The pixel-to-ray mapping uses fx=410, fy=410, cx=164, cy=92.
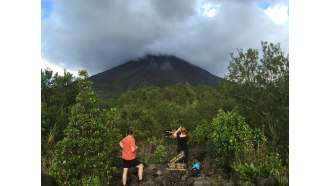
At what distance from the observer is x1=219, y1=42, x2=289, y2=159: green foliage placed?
44.3ft

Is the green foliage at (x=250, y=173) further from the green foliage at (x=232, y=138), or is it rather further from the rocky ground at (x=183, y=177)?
the green foliage at (x=232, y=138)

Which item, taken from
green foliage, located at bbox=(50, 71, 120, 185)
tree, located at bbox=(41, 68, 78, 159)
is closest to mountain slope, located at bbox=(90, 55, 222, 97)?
tree, located at bbox=(41, 68, 78, 159)

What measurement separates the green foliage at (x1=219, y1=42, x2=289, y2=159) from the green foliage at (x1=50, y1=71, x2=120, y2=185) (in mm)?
5294

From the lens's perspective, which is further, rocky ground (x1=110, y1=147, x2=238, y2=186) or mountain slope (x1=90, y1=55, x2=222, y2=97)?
mountain slope (x1=90, y1=55, x2=222, y2=97)

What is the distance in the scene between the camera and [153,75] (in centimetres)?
15462

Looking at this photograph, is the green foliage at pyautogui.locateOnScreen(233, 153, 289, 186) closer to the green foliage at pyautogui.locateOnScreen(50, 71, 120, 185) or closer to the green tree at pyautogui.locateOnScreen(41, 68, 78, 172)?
the green foliage at pyautogui.locateOnScreen(50, 71, 120, 185)

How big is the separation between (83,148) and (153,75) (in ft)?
467

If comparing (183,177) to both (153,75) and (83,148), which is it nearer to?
(83,148)

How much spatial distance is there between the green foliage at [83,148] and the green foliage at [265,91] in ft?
17.4

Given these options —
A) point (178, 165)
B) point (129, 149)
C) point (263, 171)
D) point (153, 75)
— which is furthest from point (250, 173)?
point (153, 75)

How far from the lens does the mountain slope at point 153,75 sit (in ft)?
448
